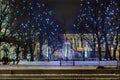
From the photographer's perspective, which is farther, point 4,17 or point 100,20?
point 100,20

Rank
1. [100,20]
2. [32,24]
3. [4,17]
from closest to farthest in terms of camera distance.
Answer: [4,17]
[32,24]
[100,20]

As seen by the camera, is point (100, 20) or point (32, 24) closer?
point (32, 24)

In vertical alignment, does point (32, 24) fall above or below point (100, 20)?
below

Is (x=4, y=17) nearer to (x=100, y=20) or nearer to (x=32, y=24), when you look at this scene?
(x=32, y=24)

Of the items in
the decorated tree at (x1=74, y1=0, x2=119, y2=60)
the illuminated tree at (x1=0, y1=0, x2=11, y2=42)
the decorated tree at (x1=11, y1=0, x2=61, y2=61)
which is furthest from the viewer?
the decorated tree at (x1=74, y1=0, x2=119, y2=60)

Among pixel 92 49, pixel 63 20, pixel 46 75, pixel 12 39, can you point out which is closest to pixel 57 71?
pixel 46 75

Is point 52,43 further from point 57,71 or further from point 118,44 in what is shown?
point 57,71

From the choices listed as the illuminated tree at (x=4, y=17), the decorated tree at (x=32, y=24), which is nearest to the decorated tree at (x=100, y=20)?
the decorated tree at (x=32, y=24)

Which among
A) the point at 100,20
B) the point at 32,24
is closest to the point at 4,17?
the point at 32,24

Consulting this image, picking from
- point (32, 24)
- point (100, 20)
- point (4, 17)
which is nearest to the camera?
point (4, 17)

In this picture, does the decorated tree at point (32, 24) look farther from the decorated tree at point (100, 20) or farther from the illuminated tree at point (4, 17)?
the decorated tree at point (100, 20)

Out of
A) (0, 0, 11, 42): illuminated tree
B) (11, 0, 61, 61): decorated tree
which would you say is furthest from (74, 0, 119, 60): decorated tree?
(0, 0, 11, 42): illuminated tree

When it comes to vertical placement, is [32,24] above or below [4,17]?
below

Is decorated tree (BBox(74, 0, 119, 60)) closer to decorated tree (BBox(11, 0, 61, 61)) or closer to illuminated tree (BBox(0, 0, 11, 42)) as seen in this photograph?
decorated tree (BBox(11, 0, 61, 61))
